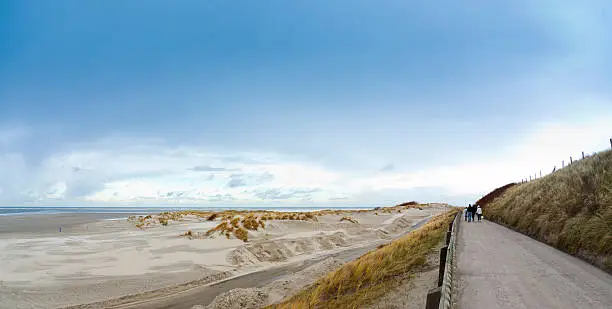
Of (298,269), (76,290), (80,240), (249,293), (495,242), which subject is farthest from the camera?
(80,240)

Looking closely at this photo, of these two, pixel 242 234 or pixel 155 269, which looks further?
pixel 242 234

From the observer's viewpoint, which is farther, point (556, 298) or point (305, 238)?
point (305, 238)

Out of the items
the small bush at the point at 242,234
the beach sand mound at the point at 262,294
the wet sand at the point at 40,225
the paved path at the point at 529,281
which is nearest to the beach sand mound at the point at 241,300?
the beach sand mound at the point at 262,294

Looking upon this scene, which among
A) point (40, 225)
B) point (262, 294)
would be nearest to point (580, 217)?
point (262, 294)

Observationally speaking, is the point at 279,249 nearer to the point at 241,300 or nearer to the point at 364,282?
the point at 241,300

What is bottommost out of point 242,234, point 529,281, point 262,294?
point 262,294

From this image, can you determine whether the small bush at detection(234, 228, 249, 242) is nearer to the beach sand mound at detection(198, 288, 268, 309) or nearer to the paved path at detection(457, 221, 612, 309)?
the beach sand mound at detection(198, 288, 268, 309)

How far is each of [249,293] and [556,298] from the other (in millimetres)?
11088

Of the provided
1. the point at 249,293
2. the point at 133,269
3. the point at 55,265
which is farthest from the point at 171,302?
the point at 55,265

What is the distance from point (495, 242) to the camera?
18.4 meters

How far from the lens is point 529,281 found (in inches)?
393

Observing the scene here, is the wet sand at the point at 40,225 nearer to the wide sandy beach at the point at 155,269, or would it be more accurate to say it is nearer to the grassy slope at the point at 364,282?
the wide sandy beach at the point at 155,269

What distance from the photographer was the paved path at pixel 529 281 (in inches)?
322

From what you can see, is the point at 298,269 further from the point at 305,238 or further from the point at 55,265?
the point at 55,265
